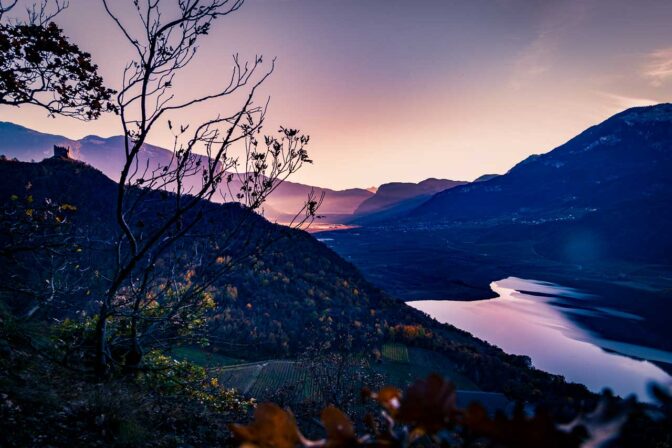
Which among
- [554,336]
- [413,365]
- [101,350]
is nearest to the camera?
[101,350]

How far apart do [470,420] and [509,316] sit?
86394mm

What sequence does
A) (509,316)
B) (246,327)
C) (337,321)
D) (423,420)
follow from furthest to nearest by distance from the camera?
(509,316) < (337,321) < (246,327) < (423,420)

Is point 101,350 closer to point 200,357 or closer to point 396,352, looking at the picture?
point 200,357

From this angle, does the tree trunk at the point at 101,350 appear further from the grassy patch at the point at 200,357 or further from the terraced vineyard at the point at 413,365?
the terraced vineyard at the point at 413,365

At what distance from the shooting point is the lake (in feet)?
160

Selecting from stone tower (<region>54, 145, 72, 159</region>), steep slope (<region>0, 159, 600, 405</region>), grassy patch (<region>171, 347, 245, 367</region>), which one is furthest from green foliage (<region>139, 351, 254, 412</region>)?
stone tower (<region>54, 145, 72, 159</region>)

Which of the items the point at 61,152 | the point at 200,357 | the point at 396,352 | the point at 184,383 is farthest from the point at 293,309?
the point at 184,383

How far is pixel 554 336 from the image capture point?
64188mm

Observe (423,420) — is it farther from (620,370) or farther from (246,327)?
(620,370)

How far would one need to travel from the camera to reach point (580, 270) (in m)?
125

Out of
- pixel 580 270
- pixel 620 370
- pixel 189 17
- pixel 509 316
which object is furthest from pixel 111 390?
pixel 580 270

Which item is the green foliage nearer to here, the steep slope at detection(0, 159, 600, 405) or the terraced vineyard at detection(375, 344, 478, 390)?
the steep slope at detection(0, 159, 600, 405)

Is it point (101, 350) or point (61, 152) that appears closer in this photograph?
point (101, 350)

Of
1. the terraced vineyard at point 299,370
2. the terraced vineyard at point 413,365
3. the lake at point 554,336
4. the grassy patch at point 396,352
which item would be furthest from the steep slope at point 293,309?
the lake at point 554,336
